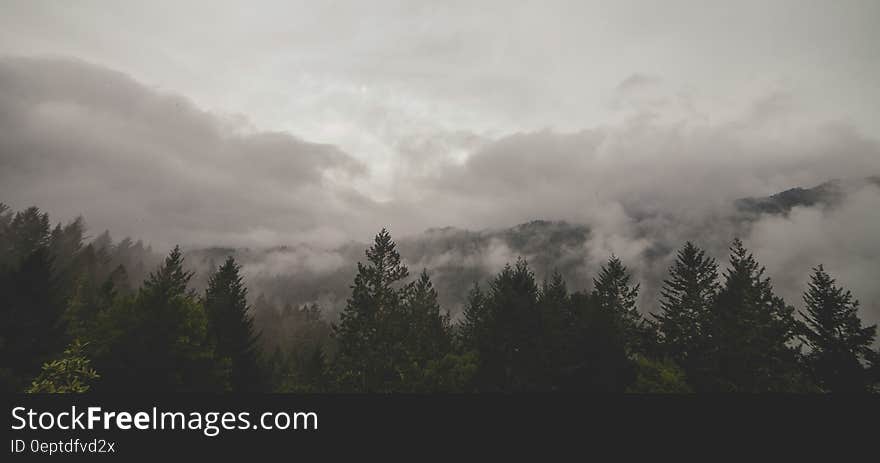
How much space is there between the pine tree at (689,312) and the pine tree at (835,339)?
8108 millimetres

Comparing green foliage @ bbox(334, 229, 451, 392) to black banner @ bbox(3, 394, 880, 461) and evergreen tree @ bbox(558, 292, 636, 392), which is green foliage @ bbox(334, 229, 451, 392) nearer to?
evergreen tree @ bbox(558, 292, 636, 392)

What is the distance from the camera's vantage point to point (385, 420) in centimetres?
426

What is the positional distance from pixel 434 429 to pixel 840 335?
1794 inches

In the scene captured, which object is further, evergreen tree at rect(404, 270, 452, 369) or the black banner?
evergreen tree at rect(404, 270, 452, 369)

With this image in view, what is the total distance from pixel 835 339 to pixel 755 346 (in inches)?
253

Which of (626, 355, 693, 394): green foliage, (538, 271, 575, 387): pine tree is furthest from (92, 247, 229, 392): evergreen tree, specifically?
(626, 355, 693, 394): green foliage

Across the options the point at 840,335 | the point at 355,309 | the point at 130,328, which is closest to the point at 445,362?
the point at 355,309

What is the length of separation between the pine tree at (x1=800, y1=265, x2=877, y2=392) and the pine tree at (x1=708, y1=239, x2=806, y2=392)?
4.95ft

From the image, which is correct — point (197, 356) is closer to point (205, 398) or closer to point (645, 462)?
point (205, 398)

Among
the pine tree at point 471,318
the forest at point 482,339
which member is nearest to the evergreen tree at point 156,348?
the forest at point 482,339

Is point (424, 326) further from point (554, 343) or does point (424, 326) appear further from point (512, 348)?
point (554, 343)

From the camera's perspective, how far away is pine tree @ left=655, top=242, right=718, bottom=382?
42.9 metres

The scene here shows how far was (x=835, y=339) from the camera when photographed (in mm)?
33812

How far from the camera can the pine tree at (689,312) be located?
141 ft
